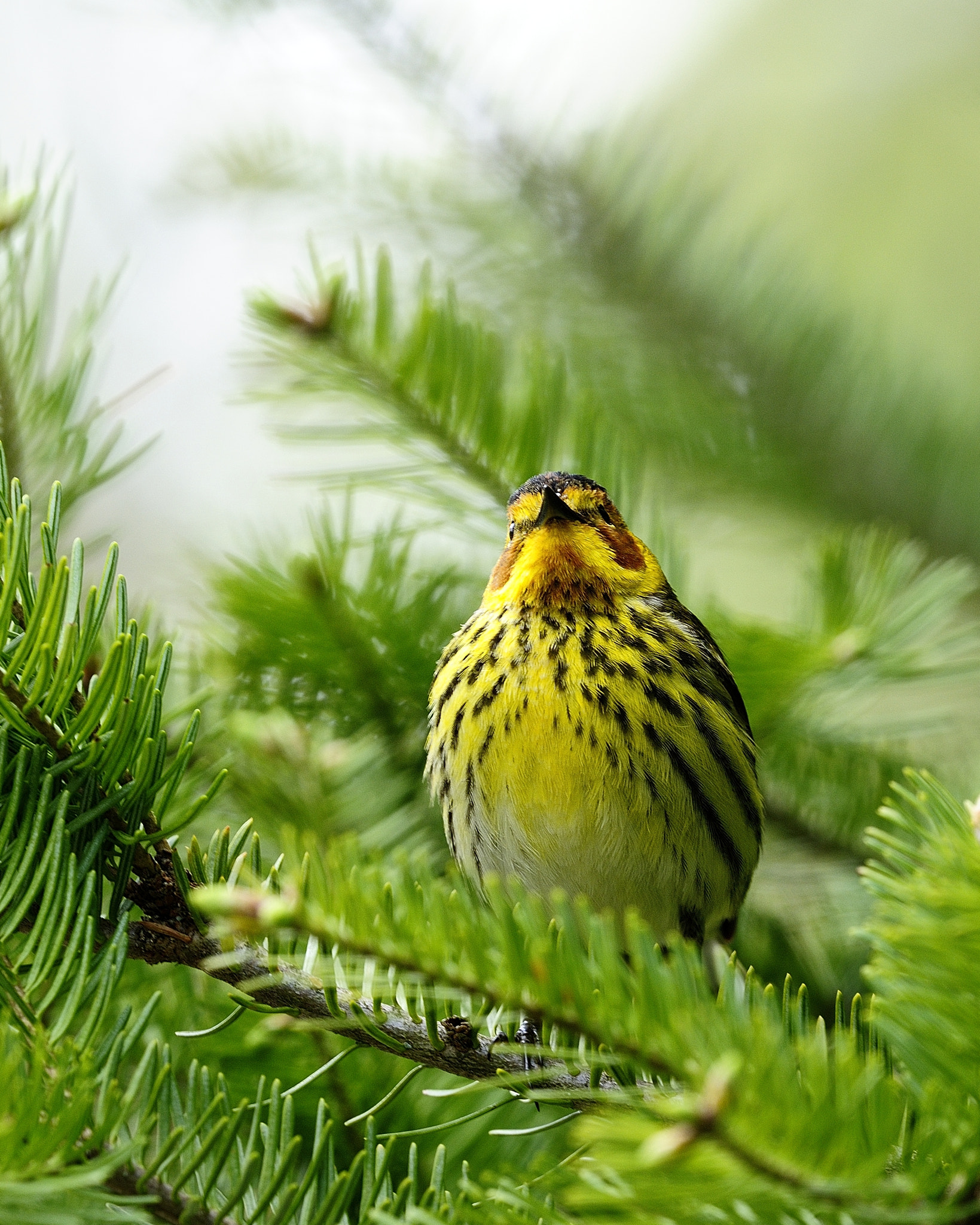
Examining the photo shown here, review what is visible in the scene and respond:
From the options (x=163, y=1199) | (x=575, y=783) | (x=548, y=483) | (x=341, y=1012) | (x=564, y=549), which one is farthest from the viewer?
(x=564, y=549)

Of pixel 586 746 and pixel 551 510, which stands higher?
pixel 551 510

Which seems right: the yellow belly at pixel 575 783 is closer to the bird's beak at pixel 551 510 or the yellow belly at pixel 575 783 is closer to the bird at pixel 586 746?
the bird at pixel 586 746

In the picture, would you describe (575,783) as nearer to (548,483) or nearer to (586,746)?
(586,746)

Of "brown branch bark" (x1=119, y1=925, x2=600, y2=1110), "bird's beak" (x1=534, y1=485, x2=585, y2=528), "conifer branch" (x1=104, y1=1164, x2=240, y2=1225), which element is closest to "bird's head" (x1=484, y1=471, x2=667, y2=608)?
"bird's beak" (x1=534, y1=485, x2=585, y2=528)

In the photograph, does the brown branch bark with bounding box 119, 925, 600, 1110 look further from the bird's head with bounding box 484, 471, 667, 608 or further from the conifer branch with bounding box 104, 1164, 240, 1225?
the bird's head with bounding box 484, 471, 667, 608

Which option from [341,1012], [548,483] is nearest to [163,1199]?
[341,1012]

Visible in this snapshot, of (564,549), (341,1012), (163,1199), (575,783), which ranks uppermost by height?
(564,549)

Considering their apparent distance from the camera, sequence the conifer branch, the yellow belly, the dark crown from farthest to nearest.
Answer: the dark crown < the yellow belly < the conifer branch

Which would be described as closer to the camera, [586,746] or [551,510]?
[586,746]

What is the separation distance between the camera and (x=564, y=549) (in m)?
2.52

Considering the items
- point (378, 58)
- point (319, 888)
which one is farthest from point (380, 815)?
point (378, 58)

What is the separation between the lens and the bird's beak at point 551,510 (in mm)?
2365

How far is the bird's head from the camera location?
2.39m

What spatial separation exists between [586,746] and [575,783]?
0.07 meters
